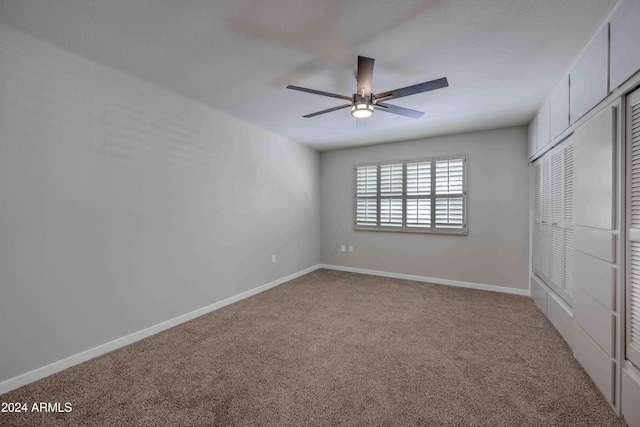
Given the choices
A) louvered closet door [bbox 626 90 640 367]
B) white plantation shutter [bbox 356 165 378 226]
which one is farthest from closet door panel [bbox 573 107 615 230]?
white plantation shutter [bbox 356 165 378 226]

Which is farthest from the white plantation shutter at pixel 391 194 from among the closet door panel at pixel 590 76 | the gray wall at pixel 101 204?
the closet door panel at pixel 590 76

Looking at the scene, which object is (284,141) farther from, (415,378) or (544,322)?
(544,322)

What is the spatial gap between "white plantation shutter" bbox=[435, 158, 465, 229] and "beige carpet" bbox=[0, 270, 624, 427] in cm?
151

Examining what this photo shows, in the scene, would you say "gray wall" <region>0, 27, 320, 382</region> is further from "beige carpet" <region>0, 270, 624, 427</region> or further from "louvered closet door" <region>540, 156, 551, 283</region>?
"louvered closet door" <region>540, 156, 551, 283</region>

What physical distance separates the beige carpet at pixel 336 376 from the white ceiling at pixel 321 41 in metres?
2.42

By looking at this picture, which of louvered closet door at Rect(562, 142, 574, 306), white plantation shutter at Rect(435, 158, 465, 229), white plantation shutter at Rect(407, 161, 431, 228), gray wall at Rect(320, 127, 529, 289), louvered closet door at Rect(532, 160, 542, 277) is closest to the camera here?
louvered closet door at Rect(562, 142, 574, 306)

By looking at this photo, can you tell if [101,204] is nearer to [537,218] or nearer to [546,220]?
[546,220]

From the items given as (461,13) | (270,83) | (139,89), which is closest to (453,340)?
(461,13)

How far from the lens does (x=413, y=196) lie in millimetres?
4551

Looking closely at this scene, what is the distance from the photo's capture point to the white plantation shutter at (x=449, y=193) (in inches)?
165

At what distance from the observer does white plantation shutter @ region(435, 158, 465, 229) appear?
4188mm

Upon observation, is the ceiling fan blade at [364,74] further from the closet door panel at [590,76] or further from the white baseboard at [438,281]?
the white baseboard at [438,281]

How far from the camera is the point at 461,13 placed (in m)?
1.67

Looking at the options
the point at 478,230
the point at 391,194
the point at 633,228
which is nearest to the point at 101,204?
the point at 633,228
